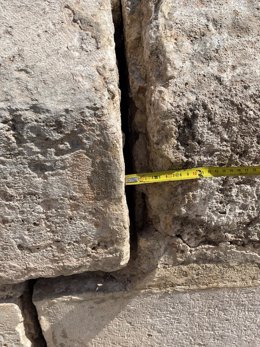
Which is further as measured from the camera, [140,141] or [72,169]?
[140,141]

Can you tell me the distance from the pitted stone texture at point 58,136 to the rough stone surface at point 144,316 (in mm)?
242

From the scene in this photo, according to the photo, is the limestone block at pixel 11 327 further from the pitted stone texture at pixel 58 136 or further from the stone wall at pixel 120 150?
the pitted stone texture at pixel 58 136

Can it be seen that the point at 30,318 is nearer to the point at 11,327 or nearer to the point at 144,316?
the point at 11,327

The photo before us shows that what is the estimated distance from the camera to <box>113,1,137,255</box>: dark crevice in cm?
147

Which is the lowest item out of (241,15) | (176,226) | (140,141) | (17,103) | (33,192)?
(176,226)

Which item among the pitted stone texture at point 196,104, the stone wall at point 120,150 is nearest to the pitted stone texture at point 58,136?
the stone wall at point 120,150

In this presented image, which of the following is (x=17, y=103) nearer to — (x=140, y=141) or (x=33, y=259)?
(x=140, y=141)

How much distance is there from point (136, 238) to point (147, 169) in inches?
11.6

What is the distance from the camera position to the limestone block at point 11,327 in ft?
5.13

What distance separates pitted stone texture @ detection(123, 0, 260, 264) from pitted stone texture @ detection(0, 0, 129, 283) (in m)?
0.12

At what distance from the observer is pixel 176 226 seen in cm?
146

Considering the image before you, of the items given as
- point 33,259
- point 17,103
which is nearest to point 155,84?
point 17,103

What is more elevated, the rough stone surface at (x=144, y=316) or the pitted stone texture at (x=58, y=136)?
the pitted stone texture at (x=58, y=136)

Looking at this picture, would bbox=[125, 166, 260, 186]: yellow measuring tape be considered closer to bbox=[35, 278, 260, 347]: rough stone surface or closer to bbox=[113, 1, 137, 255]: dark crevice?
bbox=[113, 1, 137, 255]: dark crevice
